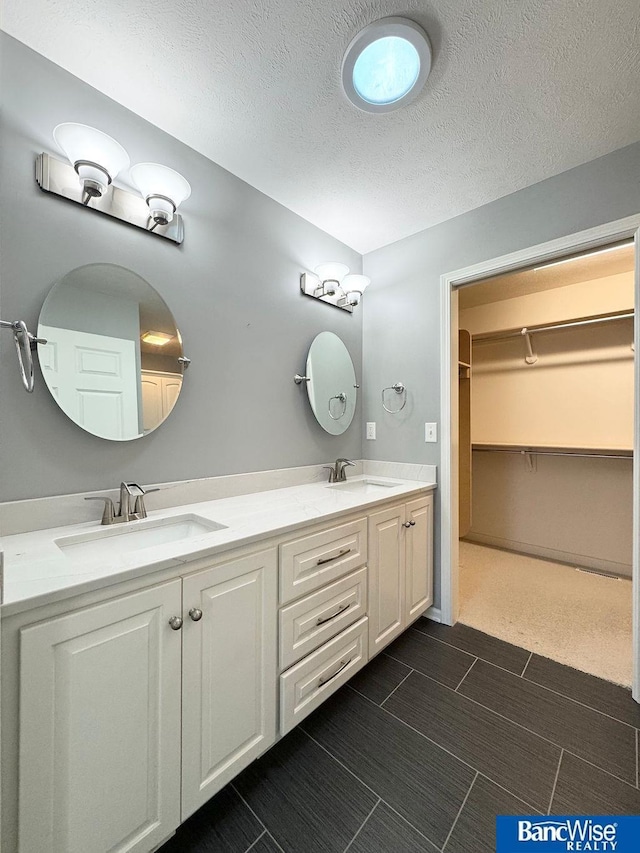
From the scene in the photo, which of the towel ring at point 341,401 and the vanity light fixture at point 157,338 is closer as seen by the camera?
the vanity light fixture at point 157,338

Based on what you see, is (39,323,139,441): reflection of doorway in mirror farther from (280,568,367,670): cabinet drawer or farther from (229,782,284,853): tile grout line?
(229,782,284,853): tile grout line

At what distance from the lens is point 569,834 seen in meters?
1.01

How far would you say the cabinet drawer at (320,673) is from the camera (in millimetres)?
1217

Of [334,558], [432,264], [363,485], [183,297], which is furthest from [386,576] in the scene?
[432,264]

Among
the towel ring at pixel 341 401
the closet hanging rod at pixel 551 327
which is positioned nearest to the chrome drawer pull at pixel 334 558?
the towel ring at pixel 341 401

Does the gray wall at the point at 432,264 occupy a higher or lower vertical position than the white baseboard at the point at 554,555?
higher

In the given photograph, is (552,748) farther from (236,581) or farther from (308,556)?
(236,581)

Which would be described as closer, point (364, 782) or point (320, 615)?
point (364, 782)

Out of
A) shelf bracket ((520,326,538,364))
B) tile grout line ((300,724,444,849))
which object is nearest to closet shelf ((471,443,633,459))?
shelf bracket ((520,326,538,364))

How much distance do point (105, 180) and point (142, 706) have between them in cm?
163

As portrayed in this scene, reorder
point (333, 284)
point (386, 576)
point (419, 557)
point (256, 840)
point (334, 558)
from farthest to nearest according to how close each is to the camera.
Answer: point (333, 284), point (419, 557), point (386, 576), point (334, 558), point (256, 840)

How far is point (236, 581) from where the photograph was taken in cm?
108

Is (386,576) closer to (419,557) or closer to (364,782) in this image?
(419,557)

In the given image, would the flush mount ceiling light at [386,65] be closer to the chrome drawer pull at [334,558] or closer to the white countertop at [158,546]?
the white countertop at [158,546]
